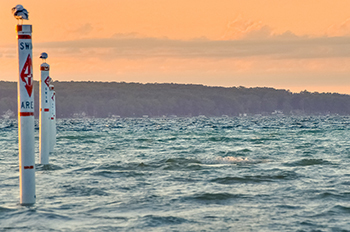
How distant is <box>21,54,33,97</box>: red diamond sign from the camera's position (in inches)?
424

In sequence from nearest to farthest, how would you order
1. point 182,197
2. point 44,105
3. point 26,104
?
point 26,104
point 182,197
point 44,105

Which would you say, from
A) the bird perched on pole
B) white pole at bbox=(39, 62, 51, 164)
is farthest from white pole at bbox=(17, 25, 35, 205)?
white pole at bbox=(39, 62, 51, 164)

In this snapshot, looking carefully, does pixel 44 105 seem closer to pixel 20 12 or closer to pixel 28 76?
pixel 28 76

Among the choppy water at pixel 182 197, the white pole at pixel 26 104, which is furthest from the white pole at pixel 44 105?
the white pole at pixel 26 104

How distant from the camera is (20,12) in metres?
10.8

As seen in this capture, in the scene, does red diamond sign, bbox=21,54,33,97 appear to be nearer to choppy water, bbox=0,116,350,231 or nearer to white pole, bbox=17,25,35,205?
white pole, bbox=17,25,35,205

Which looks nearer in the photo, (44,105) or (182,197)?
(182,197)

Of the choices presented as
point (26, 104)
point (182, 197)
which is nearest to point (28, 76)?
point (26, 104)

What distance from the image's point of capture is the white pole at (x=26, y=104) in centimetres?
1077

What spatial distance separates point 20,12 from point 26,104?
1.91 metres

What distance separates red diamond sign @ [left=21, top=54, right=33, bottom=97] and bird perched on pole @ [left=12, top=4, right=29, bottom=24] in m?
0.85

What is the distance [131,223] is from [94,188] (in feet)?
15.2

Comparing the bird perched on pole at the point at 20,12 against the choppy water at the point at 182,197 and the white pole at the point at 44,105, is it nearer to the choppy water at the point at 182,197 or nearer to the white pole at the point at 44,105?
the choppy water at the point at 182,197

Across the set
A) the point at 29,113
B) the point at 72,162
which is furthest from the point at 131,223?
the point at 72,162
